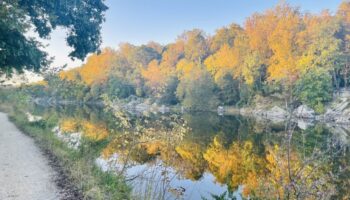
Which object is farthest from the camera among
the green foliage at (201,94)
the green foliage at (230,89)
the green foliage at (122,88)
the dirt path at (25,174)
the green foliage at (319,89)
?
the green foliage at (122,88)

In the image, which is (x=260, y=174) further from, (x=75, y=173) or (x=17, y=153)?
(x=17, y=153)

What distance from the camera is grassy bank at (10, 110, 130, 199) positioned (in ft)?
19.8

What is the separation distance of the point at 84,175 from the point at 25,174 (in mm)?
1500

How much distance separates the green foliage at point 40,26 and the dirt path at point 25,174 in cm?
288

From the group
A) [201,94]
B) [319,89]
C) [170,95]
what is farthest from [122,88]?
[319,89]

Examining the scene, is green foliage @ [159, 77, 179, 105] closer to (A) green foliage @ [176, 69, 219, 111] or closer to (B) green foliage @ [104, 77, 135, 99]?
(A) green foliage @ [176, 69, 219, 111]

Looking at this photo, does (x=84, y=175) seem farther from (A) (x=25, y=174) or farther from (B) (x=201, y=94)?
(B) (x=201, y=94)

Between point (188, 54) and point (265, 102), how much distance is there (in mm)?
23134

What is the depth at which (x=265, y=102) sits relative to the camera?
41.5 meters

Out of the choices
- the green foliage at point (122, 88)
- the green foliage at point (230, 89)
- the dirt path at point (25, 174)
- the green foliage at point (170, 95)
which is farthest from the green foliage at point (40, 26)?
the green foliage at point (122, 88)

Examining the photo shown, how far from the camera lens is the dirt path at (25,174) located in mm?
5930

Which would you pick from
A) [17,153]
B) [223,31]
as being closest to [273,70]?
[223,31]

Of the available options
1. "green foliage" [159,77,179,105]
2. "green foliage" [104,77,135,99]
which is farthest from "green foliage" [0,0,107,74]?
"green foliage" [104,77,135,99]

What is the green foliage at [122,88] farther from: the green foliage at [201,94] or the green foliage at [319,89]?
the green foliage at [319,89]
